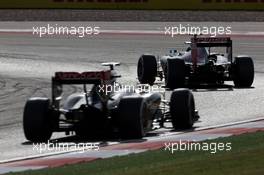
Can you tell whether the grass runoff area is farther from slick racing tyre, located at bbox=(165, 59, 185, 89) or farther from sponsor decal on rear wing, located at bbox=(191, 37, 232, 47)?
sponsor decal on rear wing, located at bbox=(191, 37, 232, 47)

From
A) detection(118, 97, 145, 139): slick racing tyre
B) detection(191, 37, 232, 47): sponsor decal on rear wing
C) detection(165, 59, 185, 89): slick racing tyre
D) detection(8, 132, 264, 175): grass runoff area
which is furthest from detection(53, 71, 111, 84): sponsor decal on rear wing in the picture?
detection(191, 37, 232, 47): sponsor decal on rear wing

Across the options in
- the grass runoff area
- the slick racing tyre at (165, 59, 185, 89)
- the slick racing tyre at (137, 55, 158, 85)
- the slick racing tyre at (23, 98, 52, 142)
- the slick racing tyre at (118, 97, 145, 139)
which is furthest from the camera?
the slick racing tyre at (137, 55, 158, 85)

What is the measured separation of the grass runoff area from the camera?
11.4 m

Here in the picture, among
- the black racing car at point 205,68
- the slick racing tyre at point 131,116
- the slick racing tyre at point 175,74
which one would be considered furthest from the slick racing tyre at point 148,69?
the slick racing tyre at point 131,116

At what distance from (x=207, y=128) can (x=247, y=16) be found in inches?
1322

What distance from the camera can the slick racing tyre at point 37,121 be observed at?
50.9 ft

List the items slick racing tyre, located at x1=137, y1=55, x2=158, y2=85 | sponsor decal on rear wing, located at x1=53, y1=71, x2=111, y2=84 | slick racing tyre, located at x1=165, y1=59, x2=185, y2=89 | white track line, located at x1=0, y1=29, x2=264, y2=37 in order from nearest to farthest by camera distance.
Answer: sponsor decal on rear wing, located at x1=53, y1=71, x2=111, y2=84 < slick racing tyre, located at x1=165, y1=59, x2=185, y2=89 < slick racing tyre, located at x1=137, y1=55, x2=158, y2=85 < white track line, located at x1=0, y1=29, x2=264, y2=37

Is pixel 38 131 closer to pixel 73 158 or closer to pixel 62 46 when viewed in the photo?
pixel 73 158

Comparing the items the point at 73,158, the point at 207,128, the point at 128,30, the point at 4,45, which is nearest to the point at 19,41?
the point at 4,45

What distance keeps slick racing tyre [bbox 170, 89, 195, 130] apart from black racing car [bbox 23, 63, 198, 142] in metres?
0.05

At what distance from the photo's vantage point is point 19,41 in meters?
40.2

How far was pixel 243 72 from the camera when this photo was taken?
2389 cm

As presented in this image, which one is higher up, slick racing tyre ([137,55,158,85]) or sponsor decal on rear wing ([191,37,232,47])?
sponsor decal on rear wing ([191,37,232,47])

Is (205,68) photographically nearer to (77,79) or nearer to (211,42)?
(211,42)
